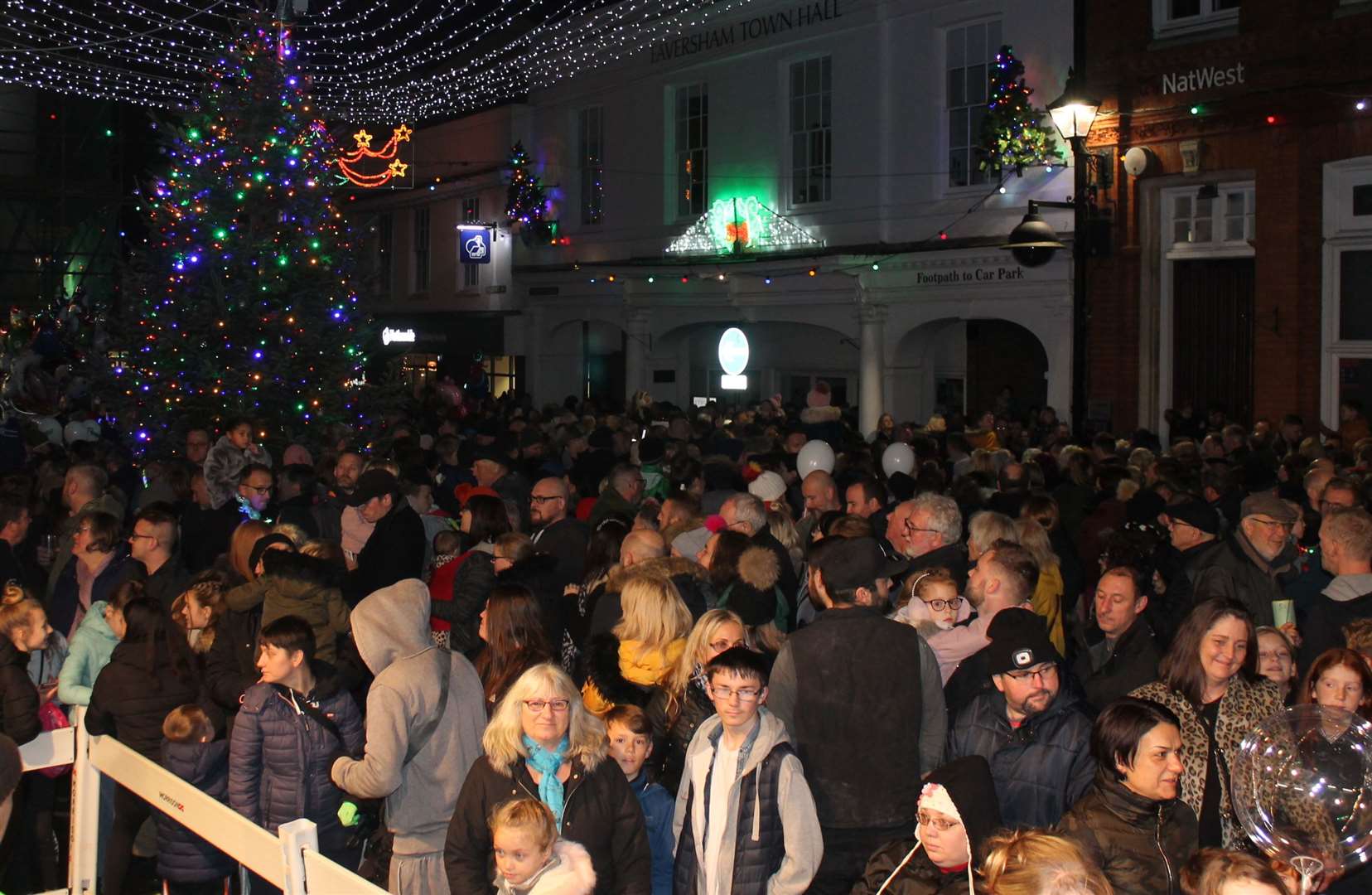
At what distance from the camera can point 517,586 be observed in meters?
6.02

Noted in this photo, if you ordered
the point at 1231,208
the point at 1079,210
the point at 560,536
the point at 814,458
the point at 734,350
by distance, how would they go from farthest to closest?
the point at 734,350
the point at 1231,208
the point at 1079,210
the point at 814,458
the point at 560,536

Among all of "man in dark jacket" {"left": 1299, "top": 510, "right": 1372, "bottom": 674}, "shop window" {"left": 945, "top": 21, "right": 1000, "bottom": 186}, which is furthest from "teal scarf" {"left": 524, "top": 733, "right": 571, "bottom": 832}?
"shop window" {"left": 945, "top": 21, "right": 1000, "bottom": 186}

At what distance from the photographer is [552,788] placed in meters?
4.81

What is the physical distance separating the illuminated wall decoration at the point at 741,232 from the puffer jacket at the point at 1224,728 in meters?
18.9

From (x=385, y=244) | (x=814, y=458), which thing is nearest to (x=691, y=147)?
(x=385, y=244)

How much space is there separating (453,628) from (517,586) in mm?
1540

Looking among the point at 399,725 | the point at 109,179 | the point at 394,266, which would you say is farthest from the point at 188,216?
the point at 109,179

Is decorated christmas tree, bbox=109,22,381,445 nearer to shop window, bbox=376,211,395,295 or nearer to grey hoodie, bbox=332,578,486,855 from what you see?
grey hoodie, bbox=332,578,486,855

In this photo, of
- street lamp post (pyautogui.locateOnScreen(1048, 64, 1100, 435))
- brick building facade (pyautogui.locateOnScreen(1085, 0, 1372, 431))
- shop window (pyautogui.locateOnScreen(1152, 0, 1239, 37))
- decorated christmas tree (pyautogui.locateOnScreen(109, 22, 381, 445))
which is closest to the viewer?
street lamp post (pyautogui.locateOnScreen(1048, 64, 1100, 435))

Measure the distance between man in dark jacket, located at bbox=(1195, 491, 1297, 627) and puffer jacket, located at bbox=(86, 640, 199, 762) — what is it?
195 inches

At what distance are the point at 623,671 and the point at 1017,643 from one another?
1.79 m

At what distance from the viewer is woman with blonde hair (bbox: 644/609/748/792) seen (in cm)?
575

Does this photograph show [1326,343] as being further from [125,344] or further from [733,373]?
[125,344]

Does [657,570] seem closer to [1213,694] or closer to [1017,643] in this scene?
[1017,643]
